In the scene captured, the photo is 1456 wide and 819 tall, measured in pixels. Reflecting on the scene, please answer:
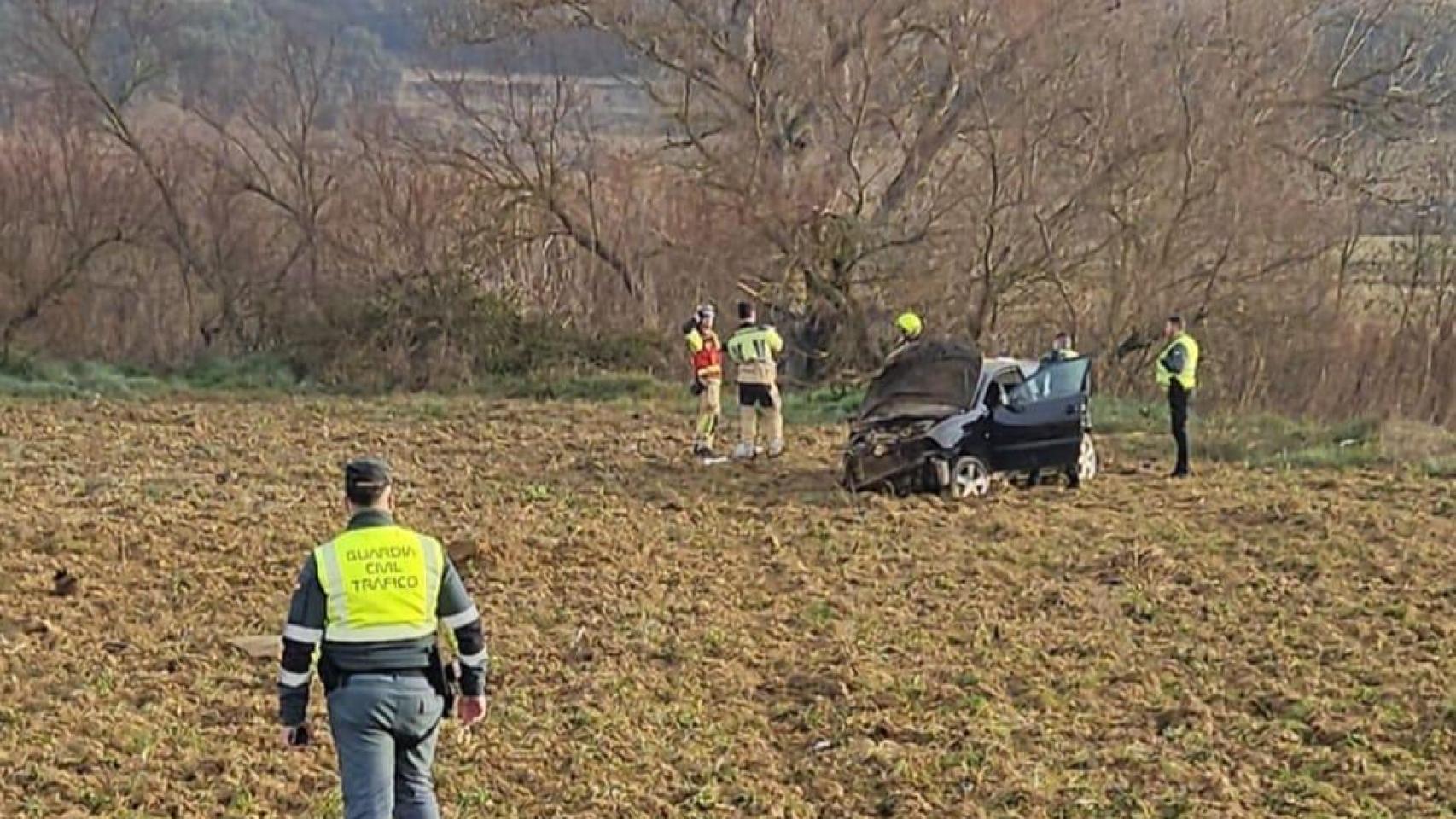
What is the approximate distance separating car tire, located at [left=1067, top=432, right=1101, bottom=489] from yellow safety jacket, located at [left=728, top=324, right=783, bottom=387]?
10.5ft

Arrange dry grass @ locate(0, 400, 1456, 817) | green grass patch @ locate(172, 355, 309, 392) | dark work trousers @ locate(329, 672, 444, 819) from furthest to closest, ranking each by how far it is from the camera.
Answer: green grass patch @ locate(172, 355, 309, 392) < dry grass @ locate(0, 400, 1456, 817) < dark work trousers @ locate(329, 672, 444, 819)

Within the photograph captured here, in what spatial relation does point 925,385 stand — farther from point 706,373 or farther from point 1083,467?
point 706,373

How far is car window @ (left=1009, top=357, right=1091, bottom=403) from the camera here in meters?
15.8

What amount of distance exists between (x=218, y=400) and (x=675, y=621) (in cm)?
1502

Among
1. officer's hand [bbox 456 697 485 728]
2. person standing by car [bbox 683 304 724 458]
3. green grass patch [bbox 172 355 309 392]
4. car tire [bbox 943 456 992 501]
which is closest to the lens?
officer's hand [bbox 456 697 485 728]

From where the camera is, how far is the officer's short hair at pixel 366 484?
610 cm

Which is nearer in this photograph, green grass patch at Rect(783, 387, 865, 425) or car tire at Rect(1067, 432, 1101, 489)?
car tire at Rect(1067, 432, 1101, 489)

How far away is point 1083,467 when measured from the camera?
642 inches

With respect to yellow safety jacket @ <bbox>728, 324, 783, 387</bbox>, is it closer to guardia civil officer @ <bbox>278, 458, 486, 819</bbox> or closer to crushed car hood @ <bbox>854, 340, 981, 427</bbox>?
crushed car hood @ <bbox>854, 340, 981, 427</bbox>

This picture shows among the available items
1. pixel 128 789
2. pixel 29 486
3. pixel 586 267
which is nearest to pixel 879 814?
pixel 128 789

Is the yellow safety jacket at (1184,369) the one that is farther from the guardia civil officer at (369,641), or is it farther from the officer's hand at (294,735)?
the officer's hand at (294,735)

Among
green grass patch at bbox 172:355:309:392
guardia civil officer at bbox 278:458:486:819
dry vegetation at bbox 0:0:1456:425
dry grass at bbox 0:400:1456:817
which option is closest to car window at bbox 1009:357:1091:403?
dry grass at bbox 0:400:1456:817

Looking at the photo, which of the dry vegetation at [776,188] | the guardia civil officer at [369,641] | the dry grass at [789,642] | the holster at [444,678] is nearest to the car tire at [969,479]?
the dry grass at [789,642]

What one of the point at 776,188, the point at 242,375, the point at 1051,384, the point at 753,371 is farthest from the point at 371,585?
the point at 242,375
